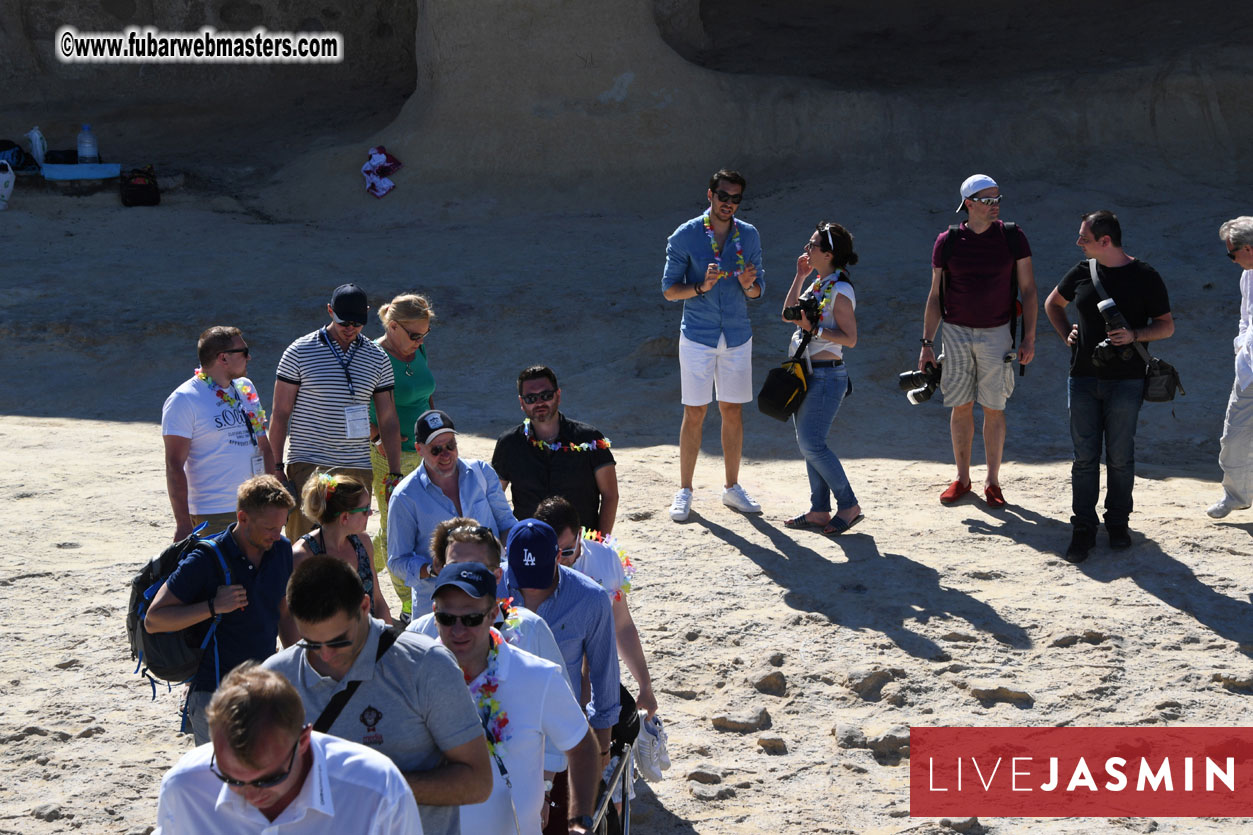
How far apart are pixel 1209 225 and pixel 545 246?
264 inches

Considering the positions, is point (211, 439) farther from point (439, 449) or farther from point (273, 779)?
point (273, 779)

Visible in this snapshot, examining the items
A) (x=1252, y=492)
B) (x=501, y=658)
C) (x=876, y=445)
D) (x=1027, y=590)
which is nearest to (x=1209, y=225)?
(x=876, y=445)

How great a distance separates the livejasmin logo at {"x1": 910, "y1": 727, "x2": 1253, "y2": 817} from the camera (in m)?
4.93

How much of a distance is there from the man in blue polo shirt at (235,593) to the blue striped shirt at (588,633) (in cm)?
78

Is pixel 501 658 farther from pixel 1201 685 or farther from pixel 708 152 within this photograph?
pixel 708 152

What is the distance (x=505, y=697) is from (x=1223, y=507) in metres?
5.27

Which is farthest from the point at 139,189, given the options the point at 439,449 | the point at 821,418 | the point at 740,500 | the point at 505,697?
the point at 505,697

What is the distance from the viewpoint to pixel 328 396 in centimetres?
607

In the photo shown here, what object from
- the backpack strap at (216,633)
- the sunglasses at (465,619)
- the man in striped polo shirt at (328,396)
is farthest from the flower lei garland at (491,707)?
the man in striped polo shirt at (328,396)

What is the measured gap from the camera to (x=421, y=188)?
604 inches

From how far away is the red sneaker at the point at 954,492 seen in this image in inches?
318

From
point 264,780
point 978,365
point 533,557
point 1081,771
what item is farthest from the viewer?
point 978,365

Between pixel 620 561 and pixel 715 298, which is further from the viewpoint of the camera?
pixel 715 298

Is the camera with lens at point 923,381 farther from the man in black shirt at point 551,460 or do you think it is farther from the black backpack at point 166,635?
the black backpack at point 166,635
